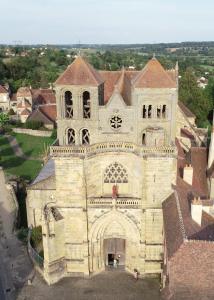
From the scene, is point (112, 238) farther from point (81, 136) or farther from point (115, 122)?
point (115, 122)

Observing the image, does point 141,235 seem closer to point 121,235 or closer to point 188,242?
point 121,235

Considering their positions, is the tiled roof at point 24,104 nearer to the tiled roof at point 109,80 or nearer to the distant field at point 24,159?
the distant field at point 24,159

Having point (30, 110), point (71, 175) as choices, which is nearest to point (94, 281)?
point (71, 175)

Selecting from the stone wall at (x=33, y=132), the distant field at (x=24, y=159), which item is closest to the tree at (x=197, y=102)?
the stone wall at (x=33, y=132)

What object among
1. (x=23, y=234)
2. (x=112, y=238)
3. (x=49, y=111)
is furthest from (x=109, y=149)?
(x=49, y=111)

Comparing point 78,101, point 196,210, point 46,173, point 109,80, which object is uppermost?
point 109,80

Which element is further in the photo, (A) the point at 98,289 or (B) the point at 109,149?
(B) the point at 109,149

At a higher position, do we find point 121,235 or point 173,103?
point 173,103
